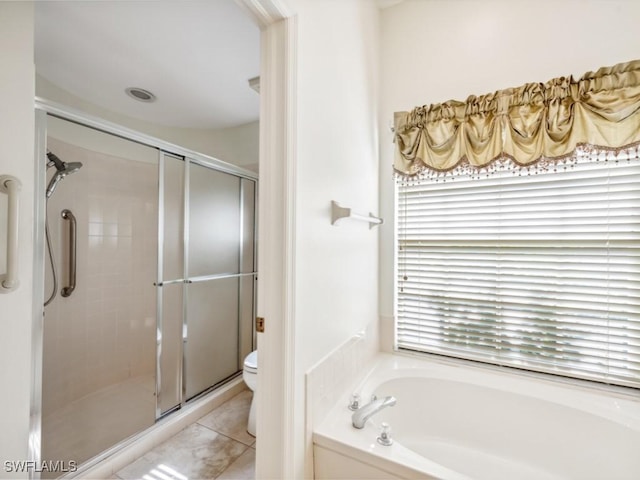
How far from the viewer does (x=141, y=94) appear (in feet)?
7.55

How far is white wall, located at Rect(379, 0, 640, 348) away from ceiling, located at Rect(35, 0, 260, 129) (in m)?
0.98

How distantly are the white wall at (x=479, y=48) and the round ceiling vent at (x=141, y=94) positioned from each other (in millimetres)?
1794

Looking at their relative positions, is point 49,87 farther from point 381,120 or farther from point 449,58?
point 449,58

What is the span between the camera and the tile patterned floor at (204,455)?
1.58m

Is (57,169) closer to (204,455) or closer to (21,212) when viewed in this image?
(21,212)

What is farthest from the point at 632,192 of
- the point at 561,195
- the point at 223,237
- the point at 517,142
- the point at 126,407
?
the point at 126,407

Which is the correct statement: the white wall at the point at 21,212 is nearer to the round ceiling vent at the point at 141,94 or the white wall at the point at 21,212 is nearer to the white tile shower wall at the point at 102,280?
the white tile shower wall at the point at 102,280

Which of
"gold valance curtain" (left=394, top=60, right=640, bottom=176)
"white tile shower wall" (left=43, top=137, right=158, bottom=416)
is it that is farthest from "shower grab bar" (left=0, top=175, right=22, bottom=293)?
"gold valance curtain" (left=394, top=60, right=640, bottom=176)

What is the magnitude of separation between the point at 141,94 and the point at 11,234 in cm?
196

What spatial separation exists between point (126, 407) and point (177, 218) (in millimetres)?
1397

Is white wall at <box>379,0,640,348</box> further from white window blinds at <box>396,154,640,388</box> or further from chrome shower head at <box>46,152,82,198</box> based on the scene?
chrome shower head at <box>46,152,82,198</box>

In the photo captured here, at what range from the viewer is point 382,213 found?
2.07m

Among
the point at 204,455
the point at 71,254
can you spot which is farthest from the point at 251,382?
the point at 71,254

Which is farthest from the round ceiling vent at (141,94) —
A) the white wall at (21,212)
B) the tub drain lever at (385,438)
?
the tub drain lever at (385,438)
